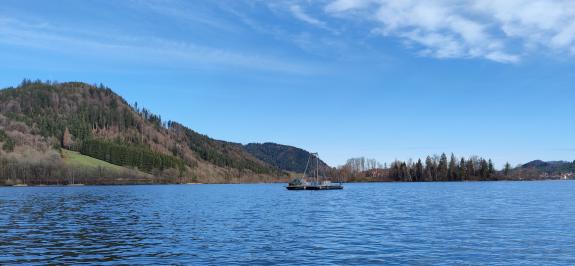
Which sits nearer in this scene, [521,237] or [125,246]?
[125,246]

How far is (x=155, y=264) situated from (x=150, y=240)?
1407 cm

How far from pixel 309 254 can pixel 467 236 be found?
19.2 metres

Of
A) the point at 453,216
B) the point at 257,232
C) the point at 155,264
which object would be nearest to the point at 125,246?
the point at 155,264

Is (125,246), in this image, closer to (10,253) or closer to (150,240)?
(150,240)

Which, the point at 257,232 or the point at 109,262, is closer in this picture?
the point at 109,262

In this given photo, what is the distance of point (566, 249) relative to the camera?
42781 mm

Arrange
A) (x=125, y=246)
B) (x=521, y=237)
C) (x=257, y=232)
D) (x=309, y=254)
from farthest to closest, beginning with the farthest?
(x=257, y=232) → (x=521, y=237) → (x=125, y=246) → (x=309, y=254)

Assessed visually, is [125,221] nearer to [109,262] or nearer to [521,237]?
[109,262]

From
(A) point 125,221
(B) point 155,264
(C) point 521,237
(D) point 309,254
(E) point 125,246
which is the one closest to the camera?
(B) point 155,264

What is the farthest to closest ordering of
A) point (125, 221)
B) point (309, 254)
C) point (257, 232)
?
point (125, 221) → point (257, 232) → point (309, 254)

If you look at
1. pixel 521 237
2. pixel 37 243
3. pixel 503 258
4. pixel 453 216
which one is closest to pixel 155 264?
pixel 37 243

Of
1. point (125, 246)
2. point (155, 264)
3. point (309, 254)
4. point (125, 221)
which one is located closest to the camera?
point (155, 264)

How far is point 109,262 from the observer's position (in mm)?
38062

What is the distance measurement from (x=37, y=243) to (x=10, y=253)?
620 centimetres
